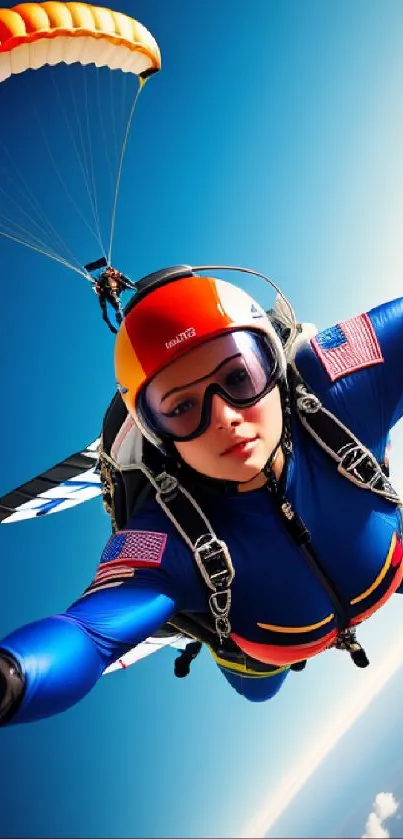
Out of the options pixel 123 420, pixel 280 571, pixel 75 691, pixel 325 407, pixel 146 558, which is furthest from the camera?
pixel 123 420

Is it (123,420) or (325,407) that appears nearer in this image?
(325,407)

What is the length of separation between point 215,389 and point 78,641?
72 cm

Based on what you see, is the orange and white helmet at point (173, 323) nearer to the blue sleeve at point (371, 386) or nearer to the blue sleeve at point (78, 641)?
the blue sleeve at point (371, 386)

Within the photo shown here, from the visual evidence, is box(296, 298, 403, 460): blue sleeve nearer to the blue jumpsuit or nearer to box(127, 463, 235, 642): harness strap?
the blue jumpsuit

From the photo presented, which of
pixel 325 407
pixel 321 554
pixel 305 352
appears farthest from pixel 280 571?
pixel 305 352

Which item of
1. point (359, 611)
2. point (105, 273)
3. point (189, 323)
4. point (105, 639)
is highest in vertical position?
point (105, 273)

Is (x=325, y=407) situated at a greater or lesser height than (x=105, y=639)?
greater

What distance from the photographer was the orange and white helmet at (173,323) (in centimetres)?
160

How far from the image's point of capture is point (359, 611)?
187cm

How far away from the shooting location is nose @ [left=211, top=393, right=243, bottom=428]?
158 centimetres

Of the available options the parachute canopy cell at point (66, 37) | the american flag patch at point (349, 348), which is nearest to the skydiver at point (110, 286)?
the parachute canopy cell at point (66, 37)

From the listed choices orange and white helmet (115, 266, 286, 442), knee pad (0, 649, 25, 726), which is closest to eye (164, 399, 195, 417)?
orange and white helmet (115, 266, 286, 442)

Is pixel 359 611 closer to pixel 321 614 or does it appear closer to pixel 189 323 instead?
pixel 321 614

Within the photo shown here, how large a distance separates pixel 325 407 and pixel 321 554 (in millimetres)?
458
